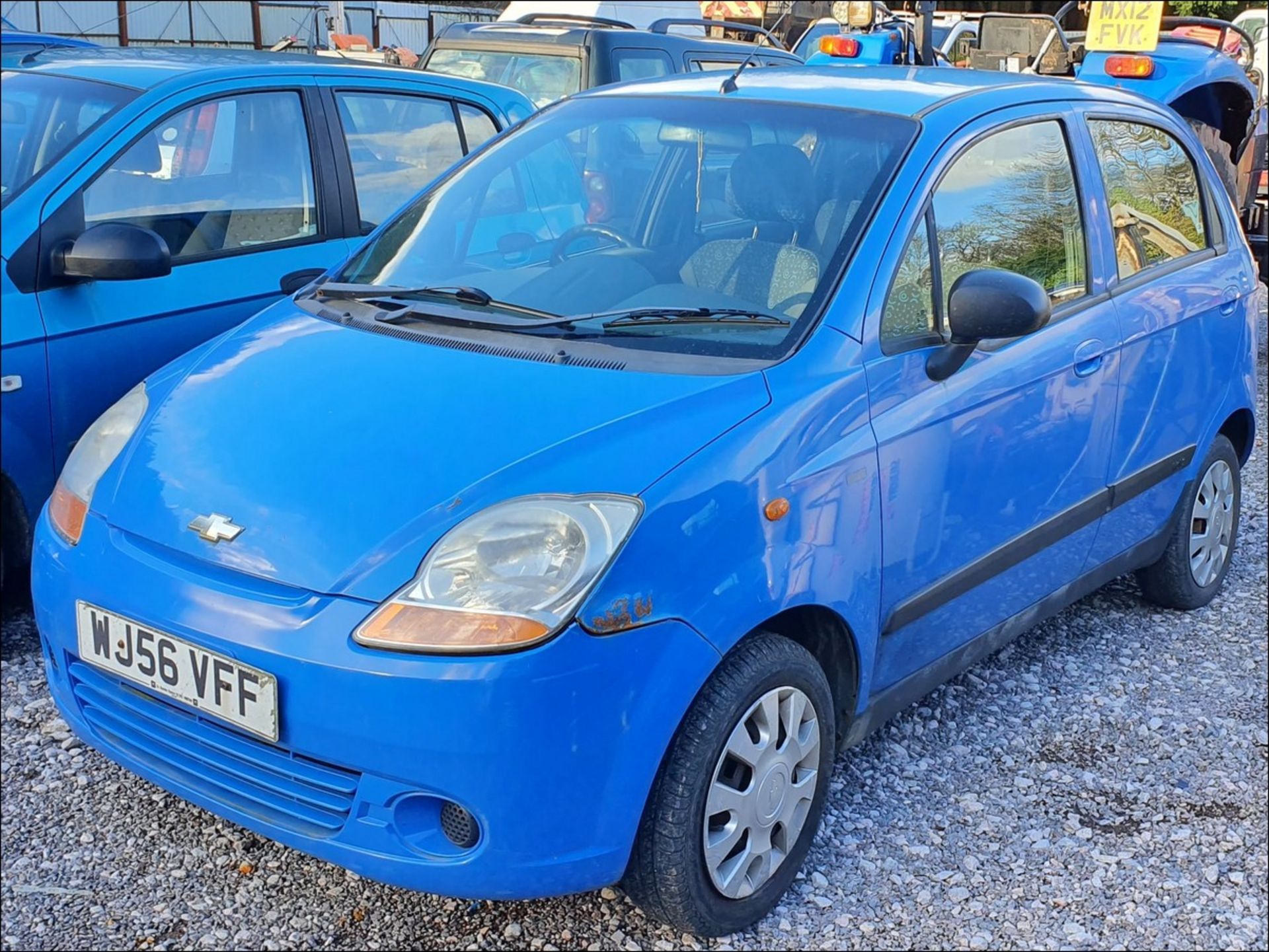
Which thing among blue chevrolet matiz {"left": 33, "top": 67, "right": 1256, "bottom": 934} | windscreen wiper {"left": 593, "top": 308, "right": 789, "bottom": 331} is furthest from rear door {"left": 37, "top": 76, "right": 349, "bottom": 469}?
windscreen wiper {"left": 593, "top": 308, "right": 789, "bottom": 331}

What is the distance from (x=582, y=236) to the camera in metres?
3.42

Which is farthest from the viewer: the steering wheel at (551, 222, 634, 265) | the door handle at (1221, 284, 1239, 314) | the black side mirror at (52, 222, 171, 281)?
the door handle at (1221, 284, 1239, 314)

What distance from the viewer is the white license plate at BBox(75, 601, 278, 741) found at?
2332mm

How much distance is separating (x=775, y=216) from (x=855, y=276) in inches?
13.6

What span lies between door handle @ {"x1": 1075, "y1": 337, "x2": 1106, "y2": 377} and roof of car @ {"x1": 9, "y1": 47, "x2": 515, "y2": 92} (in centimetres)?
278

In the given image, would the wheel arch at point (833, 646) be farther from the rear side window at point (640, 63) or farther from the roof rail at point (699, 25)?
the roof rail at point (699, 25)

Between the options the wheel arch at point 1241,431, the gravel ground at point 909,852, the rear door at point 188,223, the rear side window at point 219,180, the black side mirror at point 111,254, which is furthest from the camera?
the wheel arch at point 1241,431

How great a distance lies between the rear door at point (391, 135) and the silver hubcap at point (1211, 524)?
2.74 m

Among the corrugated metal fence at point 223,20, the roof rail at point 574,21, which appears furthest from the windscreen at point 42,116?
the corrugated metal fence at point 223,20

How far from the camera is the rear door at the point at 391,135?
467 cm

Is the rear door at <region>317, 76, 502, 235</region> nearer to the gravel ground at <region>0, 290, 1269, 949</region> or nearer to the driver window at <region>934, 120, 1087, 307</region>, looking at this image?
the gravel ground at <region>0, 290, 1269, 949</region>

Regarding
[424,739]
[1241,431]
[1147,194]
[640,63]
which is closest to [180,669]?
[424,739]

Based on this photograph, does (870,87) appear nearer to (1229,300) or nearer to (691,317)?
(691,317)

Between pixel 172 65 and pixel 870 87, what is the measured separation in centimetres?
235
